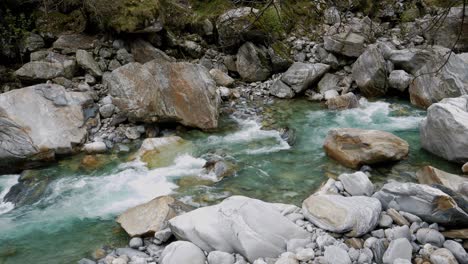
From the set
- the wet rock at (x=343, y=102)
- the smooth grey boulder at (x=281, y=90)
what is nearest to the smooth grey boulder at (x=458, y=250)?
the wet rock at (x=343, y=102)

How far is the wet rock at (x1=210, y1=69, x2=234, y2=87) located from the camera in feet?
32.3

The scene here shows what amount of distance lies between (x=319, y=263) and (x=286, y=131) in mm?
4013

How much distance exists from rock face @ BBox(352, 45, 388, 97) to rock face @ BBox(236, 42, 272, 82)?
2184 millimetres

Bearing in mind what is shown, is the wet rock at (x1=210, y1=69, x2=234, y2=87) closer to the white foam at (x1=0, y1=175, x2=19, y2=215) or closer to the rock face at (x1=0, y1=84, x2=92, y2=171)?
the rock face at (x1=0, y1=84, x2=92, y2=171)

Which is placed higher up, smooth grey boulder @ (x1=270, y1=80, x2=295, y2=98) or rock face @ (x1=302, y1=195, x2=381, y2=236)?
rock face @ (x1=302, y1=195, x2=381, y2=236)

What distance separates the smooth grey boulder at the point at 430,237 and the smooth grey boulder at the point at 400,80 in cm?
556

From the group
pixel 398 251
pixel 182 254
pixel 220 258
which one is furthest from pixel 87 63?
pixel 398 251

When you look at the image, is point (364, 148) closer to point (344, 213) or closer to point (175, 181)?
point (344, 213)

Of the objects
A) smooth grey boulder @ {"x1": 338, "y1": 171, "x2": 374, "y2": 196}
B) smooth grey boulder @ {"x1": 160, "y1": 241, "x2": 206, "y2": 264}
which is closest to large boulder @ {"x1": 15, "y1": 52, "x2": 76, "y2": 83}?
smooth grey boulder @ {"x1": 160, "y1": 241, "x2": 206, "y2": 264}

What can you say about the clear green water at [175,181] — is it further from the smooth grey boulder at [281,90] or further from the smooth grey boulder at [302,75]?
the smooth grey boulder at [302,75]

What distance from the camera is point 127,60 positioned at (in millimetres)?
9672

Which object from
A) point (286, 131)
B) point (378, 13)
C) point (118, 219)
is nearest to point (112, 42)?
point (286, 131)

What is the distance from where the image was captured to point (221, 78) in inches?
390

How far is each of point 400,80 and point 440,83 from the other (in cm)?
87
